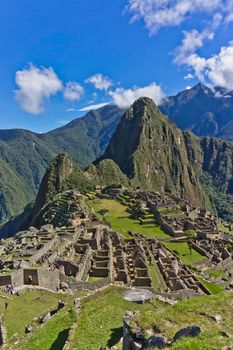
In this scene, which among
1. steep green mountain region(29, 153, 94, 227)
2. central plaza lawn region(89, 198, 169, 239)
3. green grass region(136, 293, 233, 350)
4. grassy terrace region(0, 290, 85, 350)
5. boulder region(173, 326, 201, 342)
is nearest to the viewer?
green grass region(136, 293, 233, 350)

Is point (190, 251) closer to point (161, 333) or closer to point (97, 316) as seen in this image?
point (97, 316)

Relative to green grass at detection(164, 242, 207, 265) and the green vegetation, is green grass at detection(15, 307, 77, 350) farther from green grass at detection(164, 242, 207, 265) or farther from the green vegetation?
the green vegetation

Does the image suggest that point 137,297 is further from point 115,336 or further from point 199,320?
point 199,320

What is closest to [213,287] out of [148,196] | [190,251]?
[190,251]

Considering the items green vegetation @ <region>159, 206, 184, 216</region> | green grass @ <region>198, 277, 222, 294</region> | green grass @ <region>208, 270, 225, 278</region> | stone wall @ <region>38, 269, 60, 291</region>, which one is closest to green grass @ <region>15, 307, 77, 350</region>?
stone wall @ <region>38, 269, 60, 291</region>

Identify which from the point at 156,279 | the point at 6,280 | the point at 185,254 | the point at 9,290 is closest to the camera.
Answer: the point at 9,290

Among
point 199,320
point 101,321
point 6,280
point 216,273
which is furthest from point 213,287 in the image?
point 199,320

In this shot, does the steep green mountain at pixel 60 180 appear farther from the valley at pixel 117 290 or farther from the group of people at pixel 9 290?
the group of people at pixel 9 290
